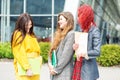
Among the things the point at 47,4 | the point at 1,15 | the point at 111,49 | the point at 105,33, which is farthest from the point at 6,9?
the point at 111,49

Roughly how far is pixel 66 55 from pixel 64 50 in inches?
2.8

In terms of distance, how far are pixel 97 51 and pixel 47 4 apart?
19.5 meters

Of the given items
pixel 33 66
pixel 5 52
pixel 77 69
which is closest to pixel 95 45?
pixel 77 69

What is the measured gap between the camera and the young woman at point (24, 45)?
6523mm

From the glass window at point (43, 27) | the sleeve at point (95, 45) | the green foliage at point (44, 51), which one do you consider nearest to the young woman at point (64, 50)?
the sleeve at point (95, 45)

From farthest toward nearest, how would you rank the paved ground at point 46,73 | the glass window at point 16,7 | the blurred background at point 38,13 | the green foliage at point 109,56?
the glass window at point 16,7, the blurred background at point 38,13, the green foliage at point 109,56, the paved ground at point 46,73

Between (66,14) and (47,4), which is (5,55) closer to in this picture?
(47,4)

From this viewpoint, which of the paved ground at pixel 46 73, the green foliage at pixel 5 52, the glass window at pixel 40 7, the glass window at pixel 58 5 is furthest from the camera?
the glass window at pixel 40 7

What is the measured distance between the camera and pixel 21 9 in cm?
2531

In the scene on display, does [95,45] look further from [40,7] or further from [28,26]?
[40,7]

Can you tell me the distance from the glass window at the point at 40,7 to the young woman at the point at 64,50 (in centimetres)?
1899

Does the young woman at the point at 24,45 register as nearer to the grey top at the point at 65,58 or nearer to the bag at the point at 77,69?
the grey top at the point at 65,58

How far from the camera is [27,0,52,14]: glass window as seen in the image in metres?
24.8

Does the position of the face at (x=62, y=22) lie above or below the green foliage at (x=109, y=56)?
above
